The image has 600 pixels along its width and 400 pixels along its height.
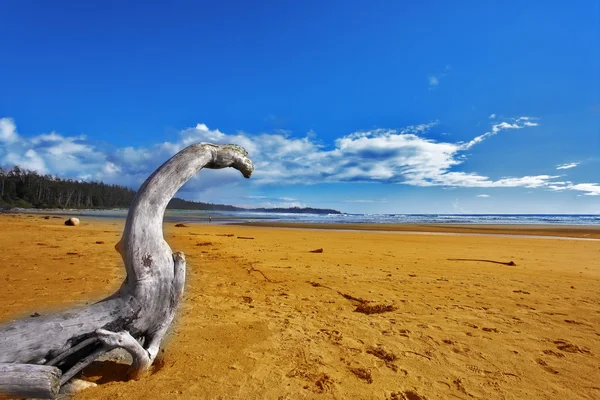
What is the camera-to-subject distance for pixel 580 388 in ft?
11.6

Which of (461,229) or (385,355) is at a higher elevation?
(461,229)

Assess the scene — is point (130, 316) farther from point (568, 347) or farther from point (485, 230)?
point (485, 230)

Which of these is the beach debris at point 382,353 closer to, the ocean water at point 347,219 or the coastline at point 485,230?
the coastline at point 485,230

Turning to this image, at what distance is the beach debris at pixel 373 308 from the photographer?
5855mm

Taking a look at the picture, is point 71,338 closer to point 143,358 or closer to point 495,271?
point 143,358

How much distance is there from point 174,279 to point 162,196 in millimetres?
902

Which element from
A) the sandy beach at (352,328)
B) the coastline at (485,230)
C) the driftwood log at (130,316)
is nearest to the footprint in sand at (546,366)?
the sandy beach at (352,328)

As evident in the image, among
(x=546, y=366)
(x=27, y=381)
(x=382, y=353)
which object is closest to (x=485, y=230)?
(x=546, y=366)

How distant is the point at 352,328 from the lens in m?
5.04

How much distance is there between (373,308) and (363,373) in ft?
7.85

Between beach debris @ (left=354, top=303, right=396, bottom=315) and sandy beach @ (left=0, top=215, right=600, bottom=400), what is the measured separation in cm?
2

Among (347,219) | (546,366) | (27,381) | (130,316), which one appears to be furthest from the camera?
(347,219)

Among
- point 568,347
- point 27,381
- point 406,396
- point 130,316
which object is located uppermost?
point 130,316

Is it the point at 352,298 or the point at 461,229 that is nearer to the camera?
the point at 352,298
